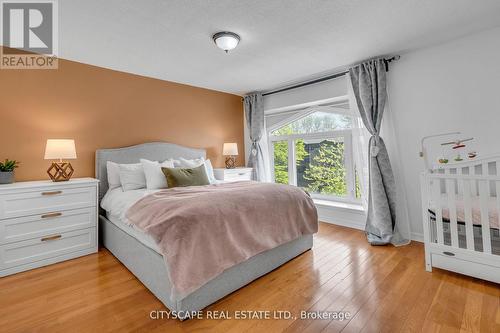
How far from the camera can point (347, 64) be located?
3127 millimetres

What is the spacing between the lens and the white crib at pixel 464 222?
72.3 inches

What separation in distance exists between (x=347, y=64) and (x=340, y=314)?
2927 millimetres

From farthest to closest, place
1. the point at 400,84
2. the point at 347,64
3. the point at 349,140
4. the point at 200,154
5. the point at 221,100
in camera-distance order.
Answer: the point at 221,100 < the point at 200,154 < the point at 349,140 < the point at 347,64 < the point at 400,84

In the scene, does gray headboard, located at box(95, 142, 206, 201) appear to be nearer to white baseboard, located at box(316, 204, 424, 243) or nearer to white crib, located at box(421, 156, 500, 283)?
white baseboard, located at box(316, 204, 424, 243)

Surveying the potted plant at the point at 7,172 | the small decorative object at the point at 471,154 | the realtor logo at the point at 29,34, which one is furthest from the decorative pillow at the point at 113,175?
the small decorative object at the point at 471,154

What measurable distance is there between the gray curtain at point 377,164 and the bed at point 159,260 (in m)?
0.90

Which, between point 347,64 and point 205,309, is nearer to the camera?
point 205,309

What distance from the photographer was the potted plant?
7.51 feet

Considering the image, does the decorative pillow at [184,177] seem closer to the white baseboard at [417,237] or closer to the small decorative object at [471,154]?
the white baseboard at [417,237]

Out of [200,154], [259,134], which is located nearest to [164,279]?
[200,154]

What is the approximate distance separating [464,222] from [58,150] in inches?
156

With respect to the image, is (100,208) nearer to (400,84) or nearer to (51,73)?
(51,73)

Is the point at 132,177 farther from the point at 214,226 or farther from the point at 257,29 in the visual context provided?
the point at 257,29

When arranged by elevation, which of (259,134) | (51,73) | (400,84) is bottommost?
(259,134)
